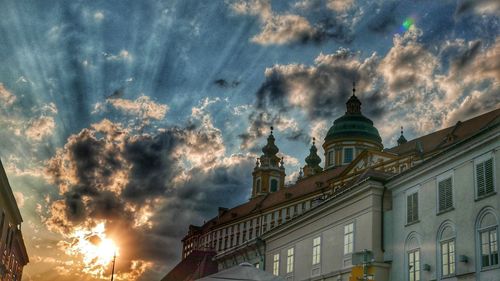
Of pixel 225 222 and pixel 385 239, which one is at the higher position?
pixel 225 222

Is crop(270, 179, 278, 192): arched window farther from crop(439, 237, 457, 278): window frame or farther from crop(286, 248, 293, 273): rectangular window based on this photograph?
crop(439, 237, 457, 278): window frame

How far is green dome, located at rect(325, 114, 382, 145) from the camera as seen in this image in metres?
87.1

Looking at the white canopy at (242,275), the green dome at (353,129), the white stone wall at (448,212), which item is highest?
the green dome at (353,129)

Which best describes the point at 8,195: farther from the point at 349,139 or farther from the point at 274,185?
the point at 274,185

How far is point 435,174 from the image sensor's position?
2389 centimetres

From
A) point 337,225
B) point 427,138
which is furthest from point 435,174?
point 427,138

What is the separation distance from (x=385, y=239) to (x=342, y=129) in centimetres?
6259

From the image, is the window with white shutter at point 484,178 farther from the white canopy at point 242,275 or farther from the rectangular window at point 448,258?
the white canopy at point 242,275

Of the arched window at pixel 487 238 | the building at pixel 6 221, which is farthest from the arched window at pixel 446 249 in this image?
the building at pixel 6 221

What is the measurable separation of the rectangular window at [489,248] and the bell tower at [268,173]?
83.4 metres

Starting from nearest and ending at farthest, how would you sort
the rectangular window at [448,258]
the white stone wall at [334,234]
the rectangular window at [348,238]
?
the rectangular window at [448,258]
the white stone wall at [334,234]
the rectangular window at [348,238]

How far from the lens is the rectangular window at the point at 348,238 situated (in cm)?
2814

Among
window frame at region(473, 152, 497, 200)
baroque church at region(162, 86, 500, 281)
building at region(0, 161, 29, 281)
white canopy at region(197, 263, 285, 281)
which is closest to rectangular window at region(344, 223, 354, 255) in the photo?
baroque church at region(162, 86, 500, 281)

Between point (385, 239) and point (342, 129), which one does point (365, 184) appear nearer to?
point (385, 239)
